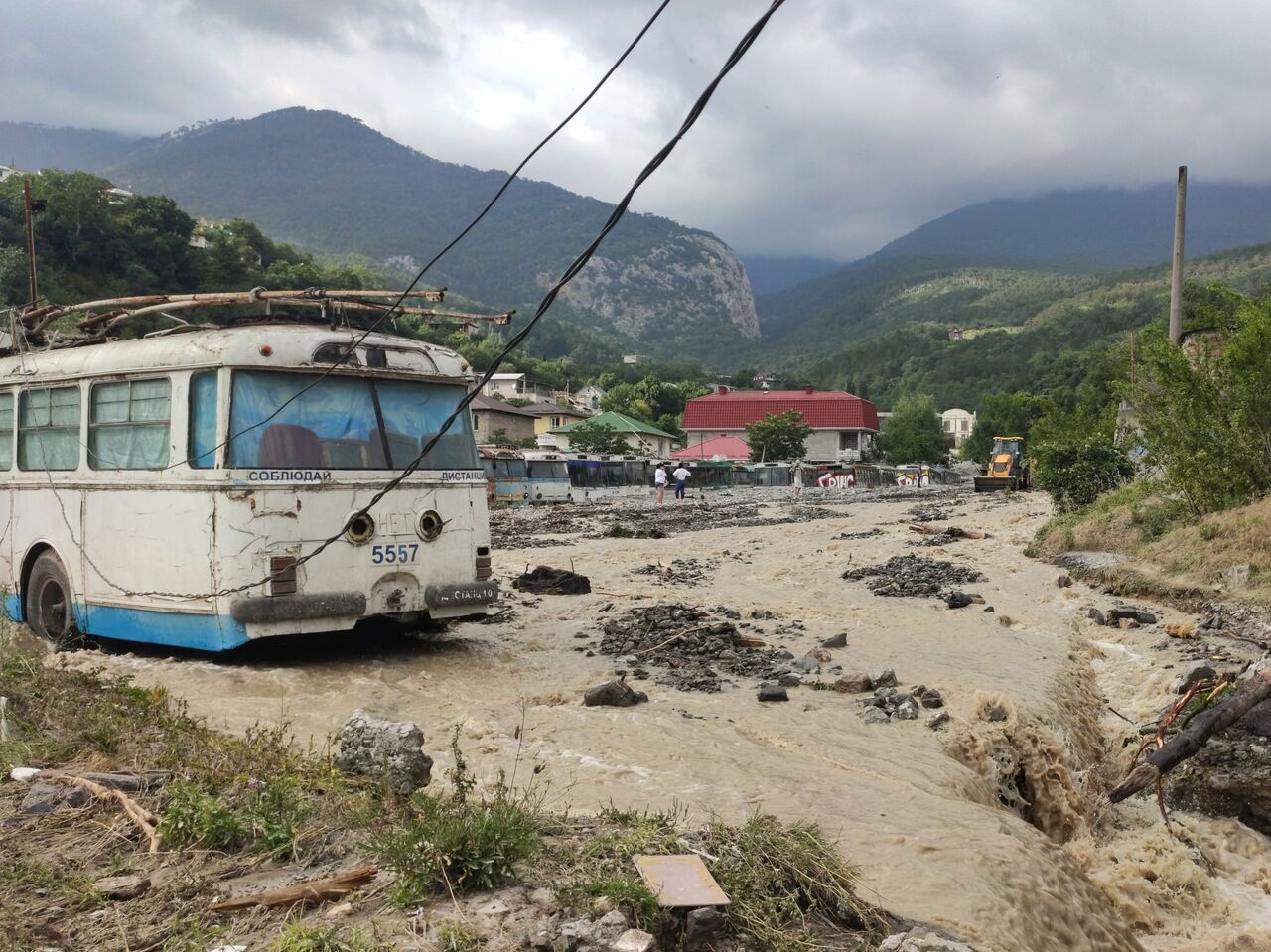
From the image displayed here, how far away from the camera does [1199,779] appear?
7527 mm

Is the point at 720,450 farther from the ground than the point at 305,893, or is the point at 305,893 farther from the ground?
the point at 720,450

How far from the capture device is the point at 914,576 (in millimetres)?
17703

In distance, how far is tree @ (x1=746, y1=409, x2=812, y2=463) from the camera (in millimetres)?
71312

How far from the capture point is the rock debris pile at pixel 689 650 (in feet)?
31.0

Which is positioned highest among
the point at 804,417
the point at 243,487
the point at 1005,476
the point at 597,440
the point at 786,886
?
the point at 804,417

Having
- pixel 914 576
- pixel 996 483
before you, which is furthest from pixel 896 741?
pixel 996 483

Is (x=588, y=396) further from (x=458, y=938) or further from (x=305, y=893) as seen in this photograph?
(x=458, y=938)

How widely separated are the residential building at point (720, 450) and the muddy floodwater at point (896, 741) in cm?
6104

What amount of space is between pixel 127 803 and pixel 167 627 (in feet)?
14.3

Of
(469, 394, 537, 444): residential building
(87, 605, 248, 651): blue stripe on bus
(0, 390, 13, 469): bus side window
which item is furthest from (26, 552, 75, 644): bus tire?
(469, 394, 537, 444): residential building

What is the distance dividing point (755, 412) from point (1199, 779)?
83412 mm

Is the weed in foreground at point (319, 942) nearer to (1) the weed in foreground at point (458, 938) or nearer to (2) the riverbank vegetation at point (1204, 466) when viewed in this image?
(1) the weed in foreground at point (458, 938)

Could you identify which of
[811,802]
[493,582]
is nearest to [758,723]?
[811,802]

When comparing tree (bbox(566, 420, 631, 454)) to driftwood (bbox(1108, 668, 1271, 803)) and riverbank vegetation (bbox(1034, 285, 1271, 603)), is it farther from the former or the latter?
driftwood (bbox(1108, 668, 1271, 803))
